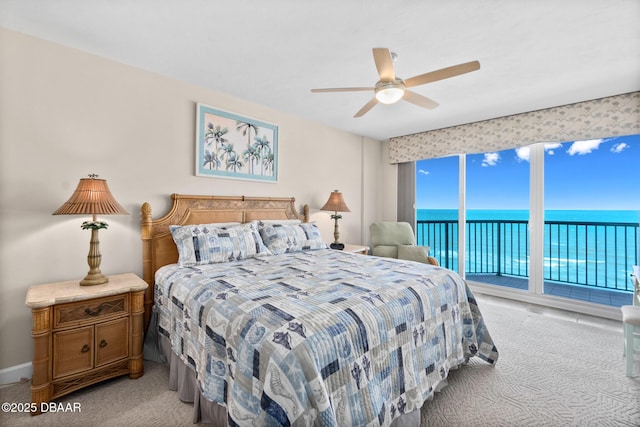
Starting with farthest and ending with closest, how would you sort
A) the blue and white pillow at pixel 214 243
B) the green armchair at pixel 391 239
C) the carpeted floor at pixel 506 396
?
the green armchair at pixel 391 239, the blue and white pillow at pixel 214 243, the carpeted floor at pixel 506 396

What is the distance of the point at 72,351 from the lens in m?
1.83

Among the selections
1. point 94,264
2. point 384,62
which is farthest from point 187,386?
point 384,62

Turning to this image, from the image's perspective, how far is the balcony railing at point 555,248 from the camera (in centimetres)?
393


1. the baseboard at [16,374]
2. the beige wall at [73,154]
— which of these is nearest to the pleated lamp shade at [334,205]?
the beige wall at [73,154]

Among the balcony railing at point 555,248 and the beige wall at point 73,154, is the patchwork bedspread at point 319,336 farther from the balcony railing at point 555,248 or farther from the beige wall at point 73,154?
the balcony railing at point 555,248

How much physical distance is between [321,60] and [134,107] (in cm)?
179

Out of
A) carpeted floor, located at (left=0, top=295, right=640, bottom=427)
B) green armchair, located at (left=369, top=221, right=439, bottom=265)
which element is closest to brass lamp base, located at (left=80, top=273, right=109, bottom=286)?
carpeted floor, located at (left=0, top=295, right=640, bottom=427)

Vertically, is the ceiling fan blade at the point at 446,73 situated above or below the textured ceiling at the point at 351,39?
below

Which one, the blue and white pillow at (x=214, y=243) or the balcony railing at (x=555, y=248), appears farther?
the balcony railing at (x=555, y=248)

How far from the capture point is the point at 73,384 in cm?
183

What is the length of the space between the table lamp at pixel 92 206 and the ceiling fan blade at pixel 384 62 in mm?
2162

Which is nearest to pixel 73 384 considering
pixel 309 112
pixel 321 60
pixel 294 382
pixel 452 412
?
pixel 294 382

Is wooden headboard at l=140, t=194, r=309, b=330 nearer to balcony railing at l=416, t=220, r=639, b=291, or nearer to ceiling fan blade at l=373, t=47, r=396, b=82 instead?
ceiling fan blade at l=373, t=47, r=396, b=82

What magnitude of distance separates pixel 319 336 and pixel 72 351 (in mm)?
1806
